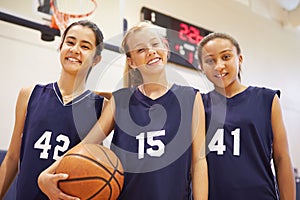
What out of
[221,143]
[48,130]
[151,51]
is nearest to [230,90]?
[221,143]

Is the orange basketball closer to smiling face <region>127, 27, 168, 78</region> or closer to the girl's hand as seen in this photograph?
the girl's hand

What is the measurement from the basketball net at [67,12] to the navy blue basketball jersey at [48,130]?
962 mm

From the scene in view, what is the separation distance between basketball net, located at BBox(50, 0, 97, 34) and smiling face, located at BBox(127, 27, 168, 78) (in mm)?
967

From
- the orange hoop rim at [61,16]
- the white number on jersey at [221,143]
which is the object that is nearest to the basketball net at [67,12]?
the orange hoop rim at [61,16]

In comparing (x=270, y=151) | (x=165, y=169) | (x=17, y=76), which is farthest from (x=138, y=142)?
(x=17, y=76)

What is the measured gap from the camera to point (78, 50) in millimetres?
1491

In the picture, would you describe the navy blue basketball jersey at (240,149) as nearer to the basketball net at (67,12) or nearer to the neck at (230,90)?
the neck at (230,90)

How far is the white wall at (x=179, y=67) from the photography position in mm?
2340

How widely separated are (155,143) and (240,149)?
35cm

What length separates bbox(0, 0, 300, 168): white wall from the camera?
7.68 feet

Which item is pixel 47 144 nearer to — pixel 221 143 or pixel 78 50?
pixel 78 50

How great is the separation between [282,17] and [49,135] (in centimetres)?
367

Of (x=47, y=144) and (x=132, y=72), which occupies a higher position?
(x=132, y=72)

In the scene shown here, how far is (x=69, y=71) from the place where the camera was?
1.51 metres
